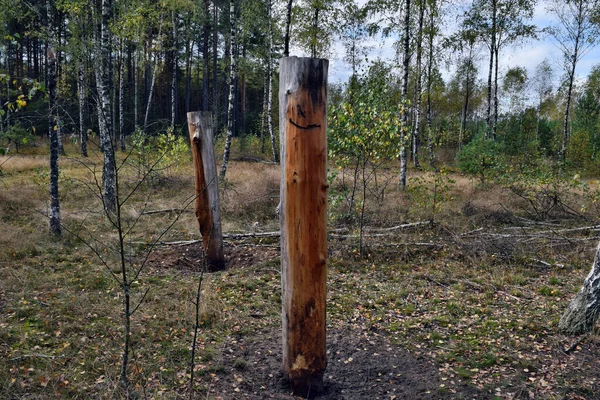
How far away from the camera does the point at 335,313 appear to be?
5.41m

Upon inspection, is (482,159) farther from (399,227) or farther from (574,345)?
(574,345)

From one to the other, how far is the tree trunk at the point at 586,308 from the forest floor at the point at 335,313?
130mm

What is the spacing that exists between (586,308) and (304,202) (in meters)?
3.41

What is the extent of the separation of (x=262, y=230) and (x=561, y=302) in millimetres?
5748

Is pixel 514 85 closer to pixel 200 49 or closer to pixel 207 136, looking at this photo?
pixel 200 49

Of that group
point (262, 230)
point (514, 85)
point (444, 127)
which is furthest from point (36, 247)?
point (514, 85)

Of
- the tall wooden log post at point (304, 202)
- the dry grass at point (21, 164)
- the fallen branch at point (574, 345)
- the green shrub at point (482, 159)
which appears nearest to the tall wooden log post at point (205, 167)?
the tall wooden log post at point (304, 202)

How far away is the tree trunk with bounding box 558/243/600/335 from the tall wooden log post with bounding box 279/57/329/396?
2905 millimetres

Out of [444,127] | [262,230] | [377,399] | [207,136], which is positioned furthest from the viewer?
[444,127]

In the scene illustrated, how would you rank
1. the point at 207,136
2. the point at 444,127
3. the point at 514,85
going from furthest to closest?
the point at 514,85 < the point at 444,127 < the point at 207,136

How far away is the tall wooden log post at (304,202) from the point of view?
316cm

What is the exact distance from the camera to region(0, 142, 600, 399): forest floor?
369cm

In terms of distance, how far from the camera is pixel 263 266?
7066 millimetres

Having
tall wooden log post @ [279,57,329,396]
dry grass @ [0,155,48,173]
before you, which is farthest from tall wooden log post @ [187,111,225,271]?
dry grass @ [0,155,48,173]
